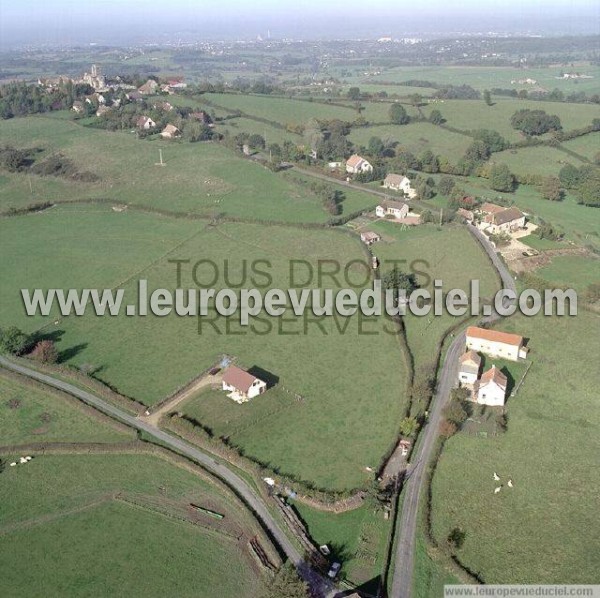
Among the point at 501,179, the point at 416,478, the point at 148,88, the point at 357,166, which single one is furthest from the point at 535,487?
the point at 148,88

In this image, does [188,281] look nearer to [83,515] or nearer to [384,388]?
[384,388]

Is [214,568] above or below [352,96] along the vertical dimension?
below

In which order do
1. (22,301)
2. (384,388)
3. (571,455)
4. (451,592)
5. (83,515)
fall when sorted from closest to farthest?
(451,592) → (83,515) → (571,455) → (384,388) → (22,301)

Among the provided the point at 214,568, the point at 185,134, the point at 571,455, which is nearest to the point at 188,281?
the point at 214,568

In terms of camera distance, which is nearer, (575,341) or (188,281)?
(575,341)

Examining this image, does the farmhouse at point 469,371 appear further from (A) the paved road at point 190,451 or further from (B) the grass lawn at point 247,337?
(A) the paved road at point 190,451

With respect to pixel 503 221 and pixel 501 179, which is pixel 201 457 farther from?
pixel 501 179

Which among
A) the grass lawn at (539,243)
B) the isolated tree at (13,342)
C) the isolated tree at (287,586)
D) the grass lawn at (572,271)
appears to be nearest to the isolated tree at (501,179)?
the grass lawn at (539,243)
